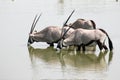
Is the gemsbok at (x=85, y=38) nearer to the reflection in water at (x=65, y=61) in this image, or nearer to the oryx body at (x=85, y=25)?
the reflection in water at (x=65, y=61)

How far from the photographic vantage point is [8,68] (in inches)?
499

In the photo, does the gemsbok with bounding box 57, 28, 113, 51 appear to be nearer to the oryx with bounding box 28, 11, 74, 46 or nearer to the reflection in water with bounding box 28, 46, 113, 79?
the reflection in water with bounding box 28, 46, 113, 79

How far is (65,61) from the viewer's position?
13.8 meters

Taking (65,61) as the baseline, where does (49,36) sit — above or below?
above

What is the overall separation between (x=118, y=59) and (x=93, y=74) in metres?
2.20

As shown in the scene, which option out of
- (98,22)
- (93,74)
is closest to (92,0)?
(98,22)

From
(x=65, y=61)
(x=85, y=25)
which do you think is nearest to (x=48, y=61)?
(x=65, y=61)

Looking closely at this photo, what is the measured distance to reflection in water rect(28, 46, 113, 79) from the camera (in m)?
12.6

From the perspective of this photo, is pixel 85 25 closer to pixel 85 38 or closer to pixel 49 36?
pixel 49 36

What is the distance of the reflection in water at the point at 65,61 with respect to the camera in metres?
12.6

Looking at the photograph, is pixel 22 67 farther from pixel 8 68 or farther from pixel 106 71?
pixel 106 71

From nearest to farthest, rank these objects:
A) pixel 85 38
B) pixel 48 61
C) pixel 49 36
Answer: pixel 48 61
pixel 85 38
pixel 49 36

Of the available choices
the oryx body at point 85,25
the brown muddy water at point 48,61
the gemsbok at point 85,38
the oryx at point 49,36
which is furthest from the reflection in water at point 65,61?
the oryx body at point 85,25

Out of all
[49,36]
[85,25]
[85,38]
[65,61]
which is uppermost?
[85,25]
